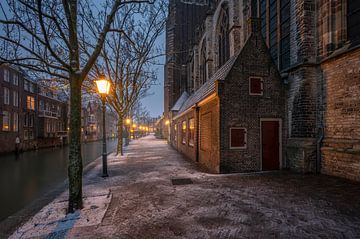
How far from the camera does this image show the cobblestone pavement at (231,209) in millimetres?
3627

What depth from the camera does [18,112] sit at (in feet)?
94.2

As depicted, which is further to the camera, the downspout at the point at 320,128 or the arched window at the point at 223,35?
the arched window at the point at 223,35

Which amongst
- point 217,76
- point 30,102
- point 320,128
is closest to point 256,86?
point 217,76

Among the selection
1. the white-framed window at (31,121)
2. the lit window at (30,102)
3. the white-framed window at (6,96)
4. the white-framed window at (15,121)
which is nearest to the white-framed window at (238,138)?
the white-framed window at (6,96)

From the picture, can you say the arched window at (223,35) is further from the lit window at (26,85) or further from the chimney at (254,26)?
the lit window at (26,85)

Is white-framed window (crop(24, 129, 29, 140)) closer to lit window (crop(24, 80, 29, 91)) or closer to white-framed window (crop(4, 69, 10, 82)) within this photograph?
lit window (crop(24, 80, 29, 91))

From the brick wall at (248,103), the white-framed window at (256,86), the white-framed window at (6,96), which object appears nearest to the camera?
the brick wall at (248,103)

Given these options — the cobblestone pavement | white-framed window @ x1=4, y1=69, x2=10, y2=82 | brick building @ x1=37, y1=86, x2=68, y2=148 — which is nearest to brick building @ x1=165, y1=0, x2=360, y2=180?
the cobblestone pavement

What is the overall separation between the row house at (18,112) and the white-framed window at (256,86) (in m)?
24.8

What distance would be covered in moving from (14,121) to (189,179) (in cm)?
3190

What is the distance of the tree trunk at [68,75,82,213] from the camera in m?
4.55

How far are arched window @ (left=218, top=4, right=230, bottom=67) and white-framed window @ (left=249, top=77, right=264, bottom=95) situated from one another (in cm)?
759

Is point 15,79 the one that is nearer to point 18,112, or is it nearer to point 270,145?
point 18,112

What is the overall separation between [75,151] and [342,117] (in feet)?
31.8
